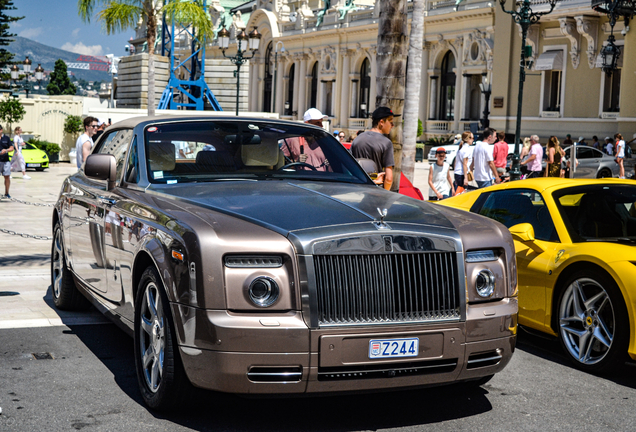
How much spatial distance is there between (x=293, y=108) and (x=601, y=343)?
227 ft

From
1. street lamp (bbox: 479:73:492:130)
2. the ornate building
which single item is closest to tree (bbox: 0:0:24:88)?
the ornate building

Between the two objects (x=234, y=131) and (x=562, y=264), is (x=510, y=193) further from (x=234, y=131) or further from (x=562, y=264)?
(x=234, y=131)

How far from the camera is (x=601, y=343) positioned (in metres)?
6.14

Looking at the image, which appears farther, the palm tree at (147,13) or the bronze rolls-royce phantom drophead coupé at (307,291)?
the palm tree at (147,13)

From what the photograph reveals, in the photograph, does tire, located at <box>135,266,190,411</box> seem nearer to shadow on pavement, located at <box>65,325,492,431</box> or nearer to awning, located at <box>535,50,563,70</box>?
shadow on pavement, located at <box>65,325,492,431</box>

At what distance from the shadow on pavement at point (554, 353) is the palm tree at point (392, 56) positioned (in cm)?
457

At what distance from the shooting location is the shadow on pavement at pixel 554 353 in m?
6.03

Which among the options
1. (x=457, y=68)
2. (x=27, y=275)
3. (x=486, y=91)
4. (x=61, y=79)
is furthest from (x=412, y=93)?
(x=61, y=79)

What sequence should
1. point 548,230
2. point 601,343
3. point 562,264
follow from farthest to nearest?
point 548,230 < point 562,264 < point 601,343

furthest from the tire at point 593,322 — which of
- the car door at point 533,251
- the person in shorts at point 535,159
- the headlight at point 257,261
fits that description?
the person in shorts at point 535,159

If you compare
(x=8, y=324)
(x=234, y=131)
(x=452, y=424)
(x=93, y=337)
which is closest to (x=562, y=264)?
(x=452, y=424)

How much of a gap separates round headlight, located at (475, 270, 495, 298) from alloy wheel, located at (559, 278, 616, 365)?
155cm

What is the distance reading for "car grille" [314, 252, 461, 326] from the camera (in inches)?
174

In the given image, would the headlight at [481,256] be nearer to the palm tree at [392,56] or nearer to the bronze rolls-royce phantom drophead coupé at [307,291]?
the bronze rolls-royce phantom drophead coupé at [307,291]
